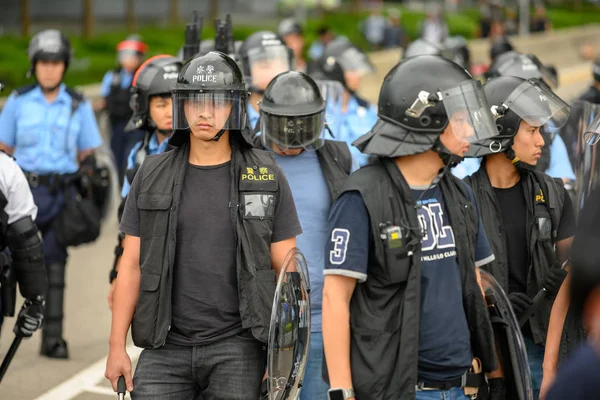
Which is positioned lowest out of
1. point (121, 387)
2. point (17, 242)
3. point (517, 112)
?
point (121, 387)

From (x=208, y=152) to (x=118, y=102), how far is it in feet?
27.3

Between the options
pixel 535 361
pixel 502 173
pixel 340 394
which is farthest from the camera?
pixel 502 173

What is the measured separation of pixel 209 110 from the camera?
4301 millimetres

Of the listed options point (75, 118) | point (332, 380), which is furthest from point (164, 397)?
point (75, 118)

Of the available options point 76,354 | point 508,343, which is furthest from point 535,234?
point 76,354

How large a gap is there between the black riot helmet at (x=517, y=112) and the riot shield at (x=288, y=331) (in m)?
1.20

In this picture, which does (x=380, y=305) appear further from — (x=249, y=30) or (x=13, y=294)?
(x=249, y=30)

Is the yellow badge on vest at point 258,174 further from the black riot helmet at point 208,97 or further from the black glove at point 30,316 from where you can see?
the black glove at point 30,316

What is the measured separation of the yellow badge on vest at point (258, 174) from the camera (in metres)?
4.27

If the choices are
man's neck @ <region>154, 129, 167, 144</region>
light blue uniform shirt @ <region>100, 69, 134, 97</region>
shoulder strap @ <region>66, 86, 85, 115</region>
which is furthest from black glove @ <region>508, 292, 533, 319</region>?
light blue uniform shirt @ <region>100, 69, 134, 97</region>

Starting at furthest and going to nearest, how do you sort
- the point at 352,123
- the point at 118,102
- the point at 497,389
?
the point at 118,102
the point at 352,123
the point at 497,389

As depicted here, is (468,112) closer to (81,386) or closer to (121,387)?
(121,387)

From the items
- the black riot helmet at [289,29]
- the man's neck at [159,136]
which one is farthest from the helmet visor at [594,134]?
the black riot helmet at [289,29]

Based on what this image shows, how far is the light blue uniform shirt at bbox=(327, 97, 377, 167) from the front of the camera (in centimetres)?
745
